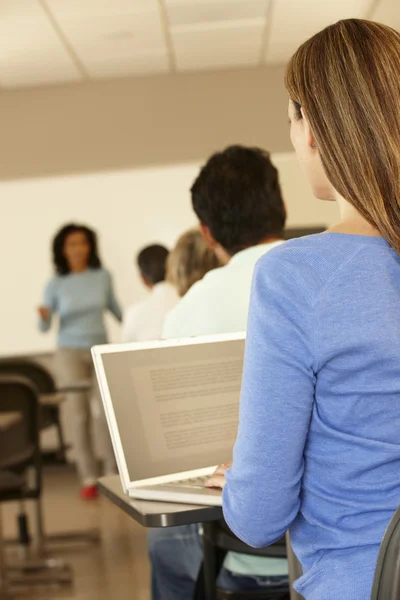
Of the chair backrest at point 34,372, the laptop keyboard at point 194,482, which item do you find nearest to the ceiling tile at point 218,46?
the chair backrest at point 34,372

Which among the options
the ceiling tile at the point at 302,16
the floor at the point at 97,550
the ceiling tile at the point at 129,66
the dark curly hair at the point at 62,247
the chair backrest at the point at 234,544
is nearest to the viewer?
the chair backrest at the point at 234,544

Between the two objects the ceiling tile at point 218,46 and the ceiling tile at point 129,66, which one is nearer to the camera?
the ceiling tile at point 218,46

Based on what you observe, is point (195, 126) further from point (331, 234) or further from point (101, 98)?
point (331, 234)

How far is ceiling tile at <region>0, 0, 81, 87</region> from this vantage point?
498 cm

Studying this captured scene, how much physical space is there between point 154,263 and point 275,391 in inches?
122

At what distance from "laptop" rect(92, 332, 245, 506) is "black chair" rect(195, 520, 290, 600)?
1.14 ft

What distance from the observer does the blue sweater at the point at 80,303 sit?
5.40 metres

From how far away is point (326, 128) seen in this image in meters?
1.02

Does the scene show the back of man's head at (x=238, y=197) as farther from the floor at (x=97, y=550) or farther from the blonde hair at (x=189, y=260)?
the floor at (x=97, y=550)

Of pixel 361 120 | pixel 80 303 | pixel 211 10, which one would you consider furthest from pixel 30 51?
pixel 361 120

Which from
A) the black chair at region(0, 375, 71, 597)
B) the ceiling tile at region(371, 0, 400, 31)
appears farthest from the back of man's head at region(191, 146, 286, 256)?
the ceiling tile at region(371, 0, 400, 31)

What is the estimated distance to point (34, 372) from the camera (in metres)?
4.99

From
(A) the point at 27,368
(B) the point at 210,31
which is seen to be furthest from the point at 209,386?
(B) the point at 210,31

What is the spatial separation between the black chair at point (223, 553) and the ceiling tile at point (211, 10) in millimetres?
3802
